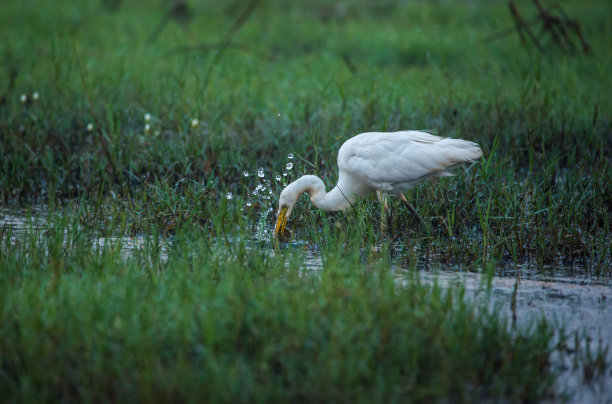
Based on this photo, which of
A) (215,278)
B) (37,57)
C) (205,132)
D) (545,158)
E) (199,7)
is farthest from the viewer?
(199,7)

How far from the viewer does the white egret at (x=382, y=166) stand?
4.98 m

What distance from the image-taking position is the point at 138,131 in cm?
716

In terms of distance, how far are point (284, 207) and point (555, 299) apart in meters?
1.89

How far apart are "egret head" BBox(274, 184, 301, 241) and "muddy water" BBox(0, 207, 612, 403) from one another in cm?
36

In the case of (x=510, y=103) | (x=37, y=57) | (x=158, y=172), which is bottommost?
(x=158, y=172)

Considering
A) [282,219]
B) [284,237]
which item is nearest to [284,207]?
[282,219]

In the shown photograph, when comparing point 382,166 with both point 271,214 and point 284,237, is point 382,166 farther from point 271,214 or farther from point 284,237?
point 271,214

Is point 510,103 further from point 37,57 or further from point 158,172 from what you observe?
point 37,57

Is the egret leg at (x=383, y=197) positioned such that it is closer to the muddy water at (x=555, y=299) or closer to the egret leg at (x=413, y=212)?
the egret leg at (x=413, y=212)

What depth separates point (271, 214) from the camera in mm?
5547

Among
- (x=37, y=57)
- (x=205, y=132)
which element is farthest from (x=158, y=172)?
(x=37, y=57)

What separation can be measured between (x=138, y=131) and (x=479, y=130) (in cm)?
325

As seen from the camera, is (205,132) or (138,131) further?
(138,131)

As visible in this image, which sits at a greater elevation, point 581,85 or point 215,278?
point 581,85
